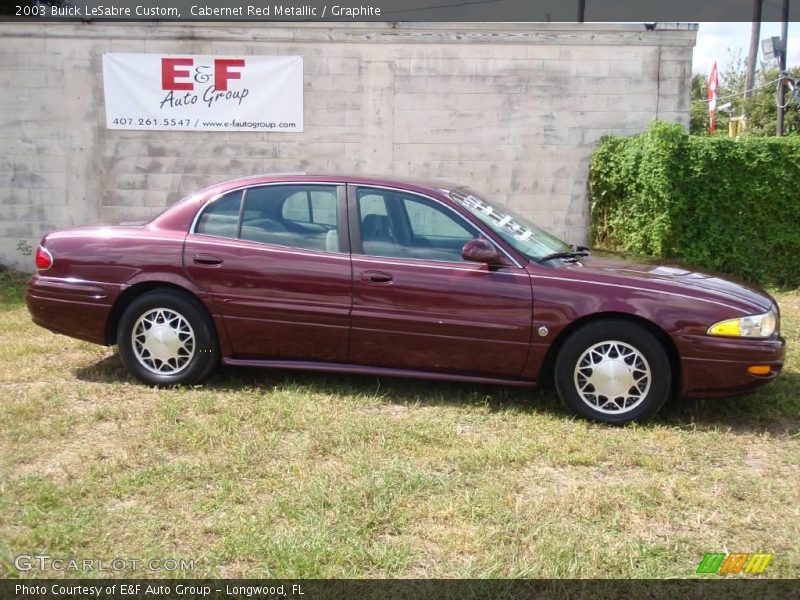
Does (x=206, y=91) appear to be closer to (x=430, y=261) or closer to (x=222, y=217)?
(x=222, y=217)

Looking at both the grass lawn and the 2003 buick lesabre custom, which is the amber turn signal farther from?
the grass lawn

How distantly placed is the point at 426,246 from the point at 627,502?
2074 mm

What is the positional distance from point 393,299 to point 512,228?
99 cm

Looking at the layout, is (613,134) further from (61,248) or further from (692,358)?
(61,248)

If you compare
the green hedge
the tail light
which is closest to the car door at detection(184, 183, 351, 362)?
the tail light

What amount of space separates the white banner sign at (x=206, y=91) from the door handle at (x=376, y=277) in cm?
523

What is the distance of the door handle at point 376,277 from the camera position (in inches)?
195

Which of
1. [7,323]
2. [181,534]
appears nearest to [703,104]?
[7,323]

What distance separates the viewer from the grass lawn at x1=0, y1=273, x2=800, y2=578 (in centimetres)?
322

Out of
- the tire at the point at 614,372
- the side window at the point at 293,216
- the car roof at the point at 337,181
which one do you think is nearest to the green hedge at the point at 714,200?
the car roof at the point at 337,181

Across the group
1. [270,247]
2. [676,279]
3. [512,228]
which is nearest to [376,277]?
[270,247]

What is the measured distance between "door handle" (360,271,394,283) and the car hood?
1.09 metres

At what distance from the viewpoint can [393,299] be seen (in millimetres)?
4945

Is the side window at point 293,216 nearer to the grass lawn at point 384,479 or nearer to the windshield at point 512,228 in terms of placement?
the windshield at point 512,228
